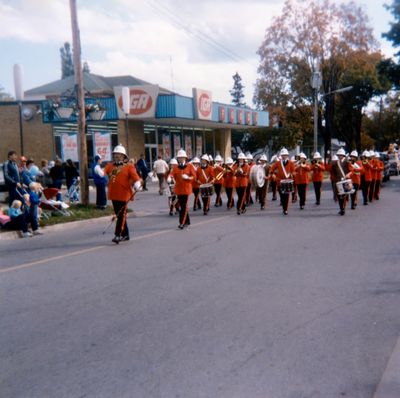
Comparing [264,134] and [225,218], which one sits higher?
[264,134]

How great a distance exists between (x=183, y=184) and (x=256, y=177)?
411 cm

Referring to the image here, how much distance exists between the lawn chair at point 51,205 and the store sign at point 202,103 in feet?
55.8

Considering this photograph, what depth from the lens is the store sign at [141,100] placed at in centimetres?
2817

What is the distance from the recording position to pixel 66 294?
6.73 m

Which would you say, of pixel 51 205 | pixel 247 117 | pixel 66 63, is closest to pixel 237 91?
pixel 66 63

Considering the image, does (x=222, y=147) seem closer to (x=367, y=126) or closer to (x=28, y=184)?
(x=28, y=184)

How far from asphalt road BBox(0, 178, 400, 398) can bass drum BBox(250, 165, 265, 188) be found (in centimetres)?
549

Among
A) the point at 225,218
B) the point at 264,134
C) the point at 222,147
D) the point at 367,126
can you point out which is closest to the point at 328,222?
the point at 225,218

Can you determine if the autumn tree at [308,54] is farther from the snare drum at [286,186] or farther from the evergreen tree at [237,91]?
the evergreen tree at [237,91]

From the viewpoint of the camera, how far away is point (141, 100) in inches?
1117

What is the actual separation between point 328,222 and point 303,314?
7.69 metres

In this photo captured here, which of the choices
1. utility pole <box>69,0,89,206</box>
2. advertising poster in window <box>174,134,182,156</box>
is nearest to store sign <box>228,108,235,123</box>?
advertising poster in window <box>174,134,182,156</box>

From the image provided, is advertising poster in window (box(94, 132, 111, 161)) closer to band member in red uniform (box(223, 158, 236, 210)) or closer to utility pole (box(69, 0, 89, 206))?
utility pole (box(69, 0, 89, 206))

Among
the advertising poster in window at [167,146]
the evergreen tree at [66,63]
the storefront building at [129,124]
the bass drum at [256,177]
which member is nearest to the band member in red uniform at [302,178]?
the bass drum at [256,177]
